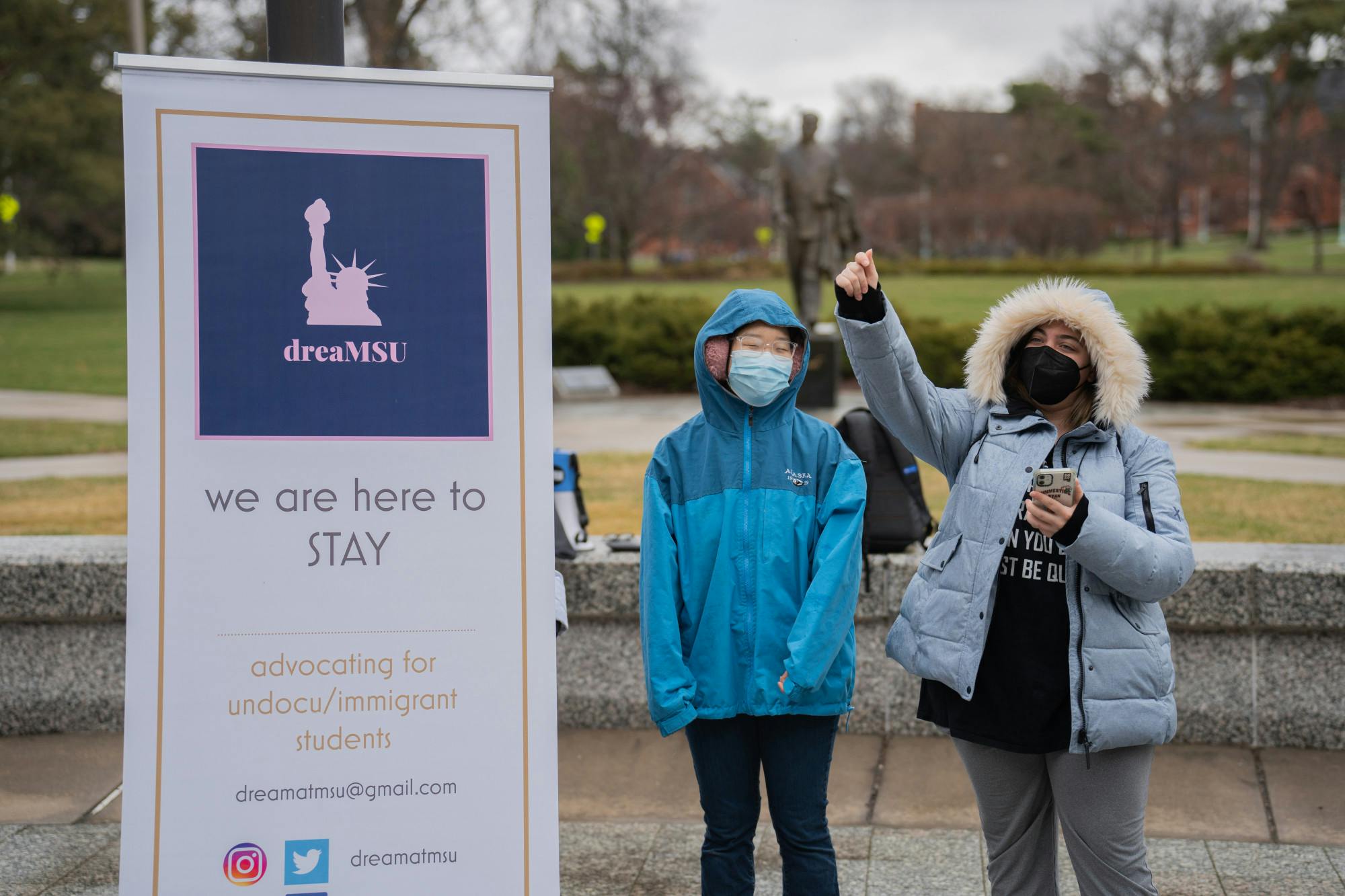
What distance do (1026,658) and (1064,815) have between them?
39cm

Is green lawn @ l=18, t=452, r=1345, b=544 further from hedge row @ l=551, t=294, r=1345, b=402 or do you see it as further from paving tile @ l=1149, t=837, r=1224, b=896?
hedge row @ l=551, t=294, r=1345, b=402

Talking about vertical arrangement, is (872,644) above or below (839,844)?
above

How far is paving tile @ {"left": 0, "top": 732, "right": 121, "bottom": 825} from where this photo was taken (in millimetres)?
4562

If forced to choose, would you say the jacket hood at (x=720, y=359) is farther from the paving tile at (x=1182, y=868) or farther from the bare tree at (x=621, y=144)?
the bare tree at (x=621, y=144)

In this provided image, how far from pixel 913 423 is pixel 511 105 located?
1.23 meters

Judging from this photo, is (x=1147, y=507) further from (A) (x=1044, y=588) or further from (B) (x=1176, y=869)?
(B) (x=1176, y=869)

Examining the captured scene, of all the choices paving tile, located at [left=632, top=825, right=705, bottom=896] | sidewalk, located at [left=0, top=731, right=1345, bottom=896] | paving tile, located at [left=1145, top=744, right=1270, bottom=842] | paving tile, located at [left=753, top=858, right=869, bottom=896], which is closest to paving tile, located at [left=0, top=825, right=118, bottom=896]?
sidewalk, located at [left=0, top=731, right=1345, bottom=896]

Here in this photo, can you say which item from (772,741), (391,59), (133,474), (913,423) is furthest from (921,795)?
(391,59)

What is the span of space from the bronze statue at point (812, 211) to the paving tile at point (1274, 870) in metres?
12.0

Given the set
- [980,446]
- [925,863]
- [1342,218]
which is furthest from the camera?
[1342,218]

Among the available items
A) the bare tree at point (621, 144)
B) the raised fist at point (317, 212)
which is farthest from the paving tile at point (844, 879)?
the bare tree at point (621, 144)

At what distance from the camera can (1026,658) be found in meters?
2.95

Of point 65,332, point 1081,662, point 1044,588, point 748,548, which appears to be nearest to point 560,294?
point 65,332

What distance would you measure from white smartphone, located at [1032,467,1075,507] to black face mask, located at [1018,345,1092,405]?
35cm
